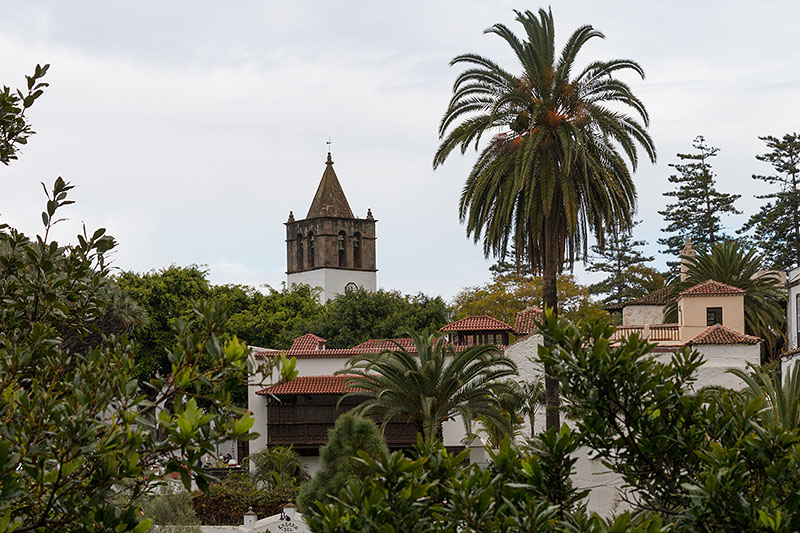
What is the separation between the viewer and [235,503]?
32.3m

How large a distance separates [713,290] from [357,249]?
53939 mm

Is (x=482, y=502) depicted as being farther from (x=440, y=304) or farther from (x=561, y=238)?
(x=440, y=304)

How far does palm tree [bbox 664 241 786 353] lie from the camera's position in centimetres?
4638

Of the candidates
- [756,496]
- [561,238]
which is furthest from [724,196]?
[756,496]

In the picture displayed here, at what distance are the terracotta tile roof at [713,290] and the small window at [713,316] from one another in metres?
0.66

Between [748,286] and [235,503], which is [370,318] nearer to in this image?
[748,286]

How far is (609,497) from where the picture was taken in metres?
27.5

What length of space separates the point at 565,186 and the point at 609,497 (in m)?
8.58

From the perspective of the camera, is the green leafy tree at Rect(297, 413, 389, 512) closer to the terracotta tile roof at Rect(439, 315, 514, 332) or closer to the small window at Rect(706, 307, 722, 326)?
the terracotta tile roof at Rect(439, 315, 514, 332)

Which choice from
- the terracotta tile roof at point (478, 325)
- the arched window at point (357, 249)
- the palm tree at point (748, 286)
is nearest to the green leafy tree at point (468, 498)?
the terracotta tile roof at point (478, 325)

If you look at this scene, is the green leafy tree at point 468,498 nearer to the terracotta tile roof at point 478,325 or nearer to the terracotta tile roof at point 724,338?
the terracotta tile roof at point 724,338

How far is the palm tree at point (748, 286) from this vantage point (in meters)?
46.4

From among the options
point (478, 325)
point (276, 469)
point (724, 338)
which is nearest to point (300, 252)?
point (478, 325)

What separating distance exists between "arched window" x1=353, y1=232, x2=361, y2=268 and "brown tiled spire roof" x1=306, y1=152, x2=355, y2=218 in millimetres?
1994
